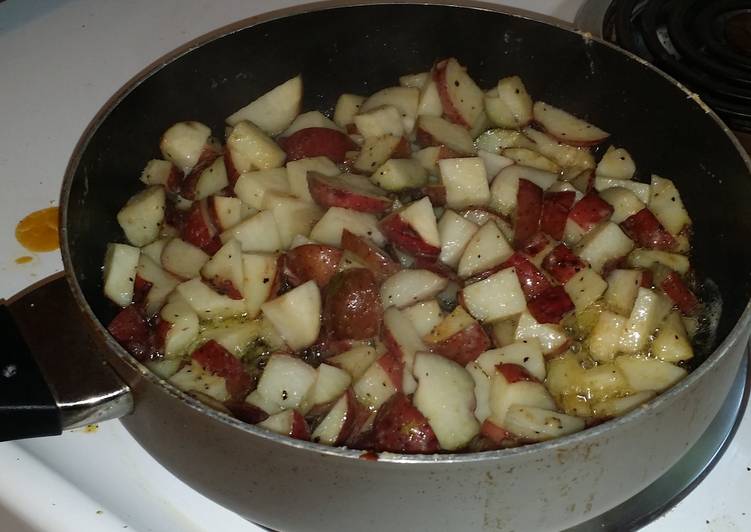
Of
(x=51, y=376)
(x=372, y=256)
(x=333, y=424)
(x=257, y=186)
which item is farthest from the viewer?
(x=257, y=186)

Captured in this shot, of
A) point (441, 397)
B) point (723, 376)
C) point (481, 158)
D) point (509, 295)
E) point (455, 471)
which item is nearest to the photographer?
point (455, 471)

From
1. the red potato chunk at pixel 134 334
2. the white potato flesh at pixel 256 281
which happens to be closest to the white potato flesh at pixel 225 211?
the white potato flesh at pixel 256 281

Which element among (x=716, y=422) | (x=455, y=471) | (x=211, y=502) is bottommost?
(x=211, y=502)

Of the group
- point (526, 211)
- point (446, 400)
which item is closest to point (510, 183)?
point (526, 211)

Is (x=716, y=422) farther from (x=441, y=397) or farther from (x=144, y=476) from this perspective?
(x=144, y=476)

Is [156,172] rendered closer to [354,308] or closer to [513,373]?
[354,308]

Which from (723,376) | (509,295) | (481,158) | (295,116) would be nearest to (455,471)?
(723,376)

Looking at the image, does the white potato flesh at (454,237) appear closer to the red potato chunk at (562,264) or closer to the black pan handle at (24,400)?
the red potato chunk at (562,264)

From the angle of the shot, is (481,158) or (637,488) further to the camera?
(481,158)
